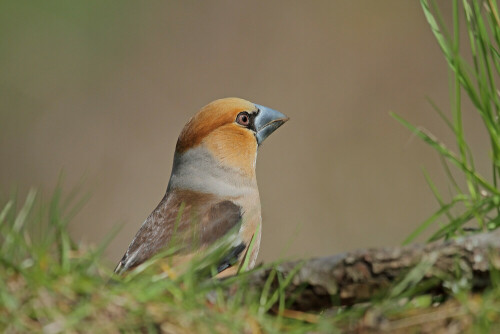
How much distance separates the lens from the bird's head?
4629mm

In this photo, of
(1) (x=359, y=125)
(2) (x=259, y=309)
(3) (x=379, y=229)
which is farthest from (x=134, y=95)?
(2) (x=259, y=309)

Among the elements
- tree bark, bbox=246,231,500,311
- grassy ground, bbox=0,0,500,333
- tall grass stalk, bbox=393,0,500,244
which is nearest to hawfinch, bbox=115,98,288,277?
tall grass stalk, bbox=393,0,500,244

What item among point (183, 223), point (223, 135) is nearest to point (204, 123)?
point (223, 135)

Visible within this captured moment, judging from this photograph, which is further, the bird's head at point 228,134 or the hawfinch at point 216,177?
A: the bird's head at point 228,134

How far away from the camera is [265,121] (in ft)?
16.2

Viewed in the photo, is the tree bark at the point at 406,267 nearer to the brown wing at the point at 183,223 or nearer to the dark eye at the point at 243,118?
the brown wing at the point at 183,223

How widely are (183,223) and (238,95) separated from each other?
4840 mm

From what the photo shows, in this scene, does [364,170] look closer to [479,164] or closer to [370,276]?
[479,164]

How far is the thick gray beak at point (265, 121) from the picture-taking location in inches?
194

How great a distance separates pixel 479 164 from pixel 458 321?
5.65m

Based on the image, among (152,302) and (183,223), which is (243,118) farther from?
(152,302)

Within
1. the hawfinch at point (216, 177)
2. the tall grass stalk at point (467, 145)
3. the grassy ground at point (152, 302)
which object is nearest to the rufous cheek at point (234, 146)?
the hawfinch at point (216, 177)

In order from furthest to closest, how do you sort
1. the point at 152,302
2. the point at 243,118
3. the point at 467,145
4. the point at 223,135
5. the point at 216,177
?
the point at 243,118
the point at 223,135
the point at 216,177
the point at 467,145
the point at 152,302

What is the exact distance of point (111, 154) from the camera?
889 centimetres
